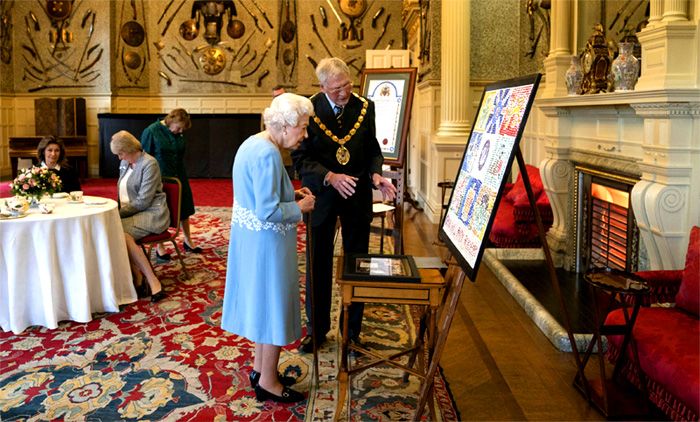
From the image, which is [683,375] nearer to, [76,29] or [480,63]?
[480,63]

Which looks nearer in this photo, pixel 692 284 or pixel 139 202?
pixel 692 284

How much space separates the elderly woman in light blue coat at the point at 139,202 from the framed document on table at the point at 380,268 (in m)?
2.43

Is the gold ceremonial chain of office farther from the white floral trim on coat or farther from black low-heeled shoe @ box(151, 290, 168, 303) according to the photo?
black low-heeled shoe @ box(151, 290, 168, 303)

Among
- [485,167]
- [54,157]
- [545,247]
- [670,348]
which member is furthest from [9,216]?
[670,348]

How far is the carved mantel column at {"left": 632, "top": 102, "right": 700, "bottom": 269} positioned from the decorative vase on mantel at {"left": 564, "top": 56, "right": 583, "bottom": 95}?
141 centimetres

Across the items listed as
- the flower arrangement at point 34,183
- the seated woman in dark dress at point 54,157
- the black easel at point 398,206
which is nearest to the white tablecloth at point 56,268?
the flower arrangement at point 34,183

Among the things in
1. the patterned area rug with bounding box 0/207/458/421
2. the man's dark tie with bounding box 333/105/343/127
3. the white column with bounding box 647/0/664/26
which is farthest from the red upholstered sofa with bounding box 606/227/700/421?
the man's dark tie with bounding box 333/105/343/127

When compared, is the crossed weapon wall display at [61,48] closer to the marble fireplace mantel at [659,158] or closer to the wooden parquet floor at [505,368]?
the wooden parquet floor at [505,368]

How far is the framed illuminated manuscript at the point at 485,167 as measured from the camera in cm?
234

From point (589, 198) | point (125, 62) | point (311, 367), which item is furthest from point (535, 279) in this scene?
point (125, 62)

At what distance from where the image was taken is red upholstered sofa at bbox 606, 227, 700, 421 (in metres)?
2.56

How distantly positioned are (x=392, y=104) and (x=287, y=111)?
8.54 ft

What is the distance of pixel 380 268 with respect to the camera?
9.30ft

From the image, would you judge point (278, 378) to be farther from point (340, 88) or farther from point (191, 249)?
point (191, 249)
